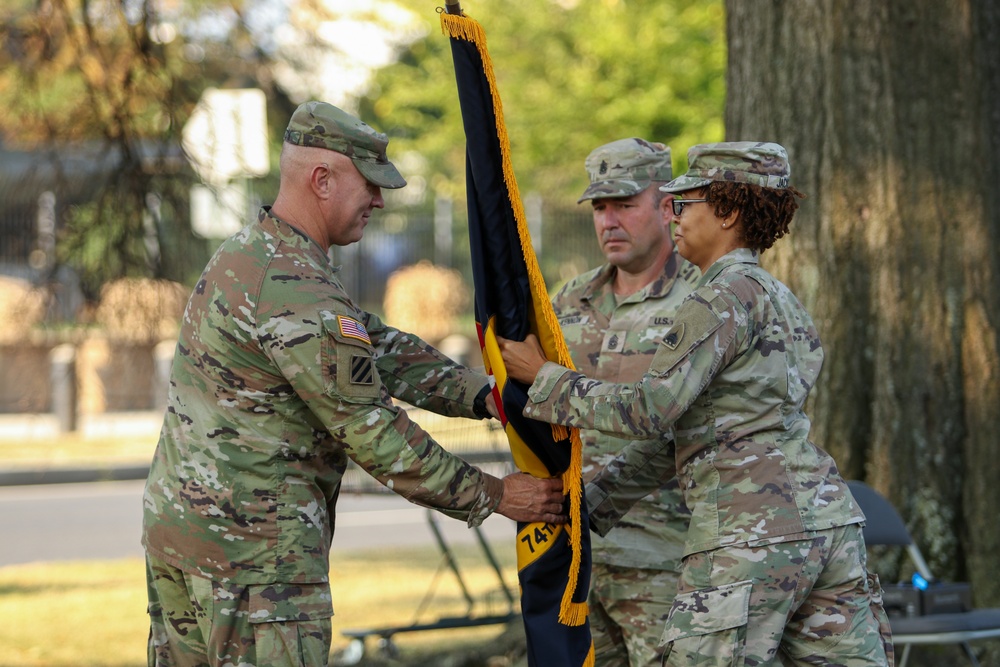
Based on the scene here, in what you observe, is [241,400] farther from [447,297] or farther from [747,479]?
[447,297]

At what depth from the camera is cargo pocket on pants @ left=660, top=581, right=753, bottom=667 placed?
3010 millimetres

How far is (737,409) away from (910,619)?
2.09 meters

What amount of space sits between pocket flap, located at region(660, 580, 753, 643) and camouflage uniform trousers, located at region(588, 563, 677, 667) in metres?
0.79

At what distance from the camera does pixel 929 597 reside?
4.81 metres

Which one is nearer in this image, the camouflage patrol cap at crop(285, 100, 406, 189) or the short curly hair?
the short curly hair

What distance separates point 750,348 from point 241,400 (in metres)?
1.39

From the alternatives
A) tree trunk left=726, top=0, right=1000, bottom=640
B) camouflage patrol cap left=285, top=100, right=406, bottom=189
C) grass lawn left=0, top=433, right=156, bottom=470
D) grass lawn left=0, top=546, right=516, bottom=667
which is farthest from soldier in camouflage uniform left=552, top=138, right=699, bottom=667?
grass lawn left=0, top=433, right=156, bottom=470

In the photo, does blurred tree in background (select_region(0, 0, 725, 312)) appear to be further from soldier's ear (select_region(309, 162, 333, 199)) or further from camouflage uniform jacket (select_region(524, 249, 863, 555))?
camouflage uniform jacket (select_region(524, 249, 863, 555))

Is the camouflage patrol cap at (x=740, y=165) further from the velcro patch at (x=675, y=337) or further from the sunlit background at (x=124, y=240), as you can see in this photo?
the sunlit background at (x=124, y=240)

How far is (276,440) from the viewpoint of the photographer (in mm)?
3260

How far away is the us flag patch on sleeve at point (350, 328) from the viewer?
3.21 metres

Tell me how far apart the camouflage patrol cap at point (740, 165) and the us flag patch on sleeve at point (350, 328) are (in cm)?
97

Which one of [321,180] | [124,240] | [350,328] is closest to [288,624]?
[350,328]

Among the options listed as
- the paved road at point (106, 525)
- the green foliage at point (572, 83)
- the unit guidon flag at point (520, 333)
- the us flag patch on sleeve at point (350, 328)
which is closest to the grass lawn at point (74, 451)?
the paved road at point (106, 525)
